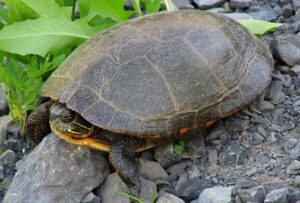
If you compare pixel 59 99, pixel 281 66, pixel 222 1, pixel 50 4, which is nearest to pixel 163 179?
pixel 59 99

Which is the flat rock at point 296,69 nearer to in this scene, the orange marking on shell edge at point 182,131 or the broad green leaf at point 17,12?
the orange marking on shell edge at point 182,131

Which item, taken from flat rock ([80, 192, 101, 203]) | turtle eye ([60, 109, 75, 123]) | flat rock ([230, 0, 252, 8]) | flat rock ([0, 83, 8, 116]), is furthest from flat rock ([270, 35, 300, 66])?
flat rock ([0, 83, 8, 116])

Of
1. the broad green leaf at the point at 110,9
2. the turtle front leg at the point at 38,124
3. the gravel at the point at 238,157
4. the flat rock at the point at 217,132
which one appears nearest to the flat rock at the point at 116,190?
the gravel at the point at 238,157

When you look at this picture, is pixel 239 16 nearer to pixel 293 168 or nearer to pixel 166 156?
pixel 166 156

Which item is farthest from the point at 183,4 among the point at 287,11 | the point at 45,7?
the point at 45,7

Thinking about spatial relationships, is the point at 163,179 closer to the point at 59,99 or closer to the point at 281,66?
the point at 59,99

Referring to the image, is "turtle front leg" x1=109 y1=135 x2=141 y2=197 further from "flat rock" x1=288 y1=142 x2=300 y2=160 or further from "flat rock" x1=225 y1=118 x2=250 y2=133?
"flat rock" x1=288 y1=142 x2=300 y2=160
